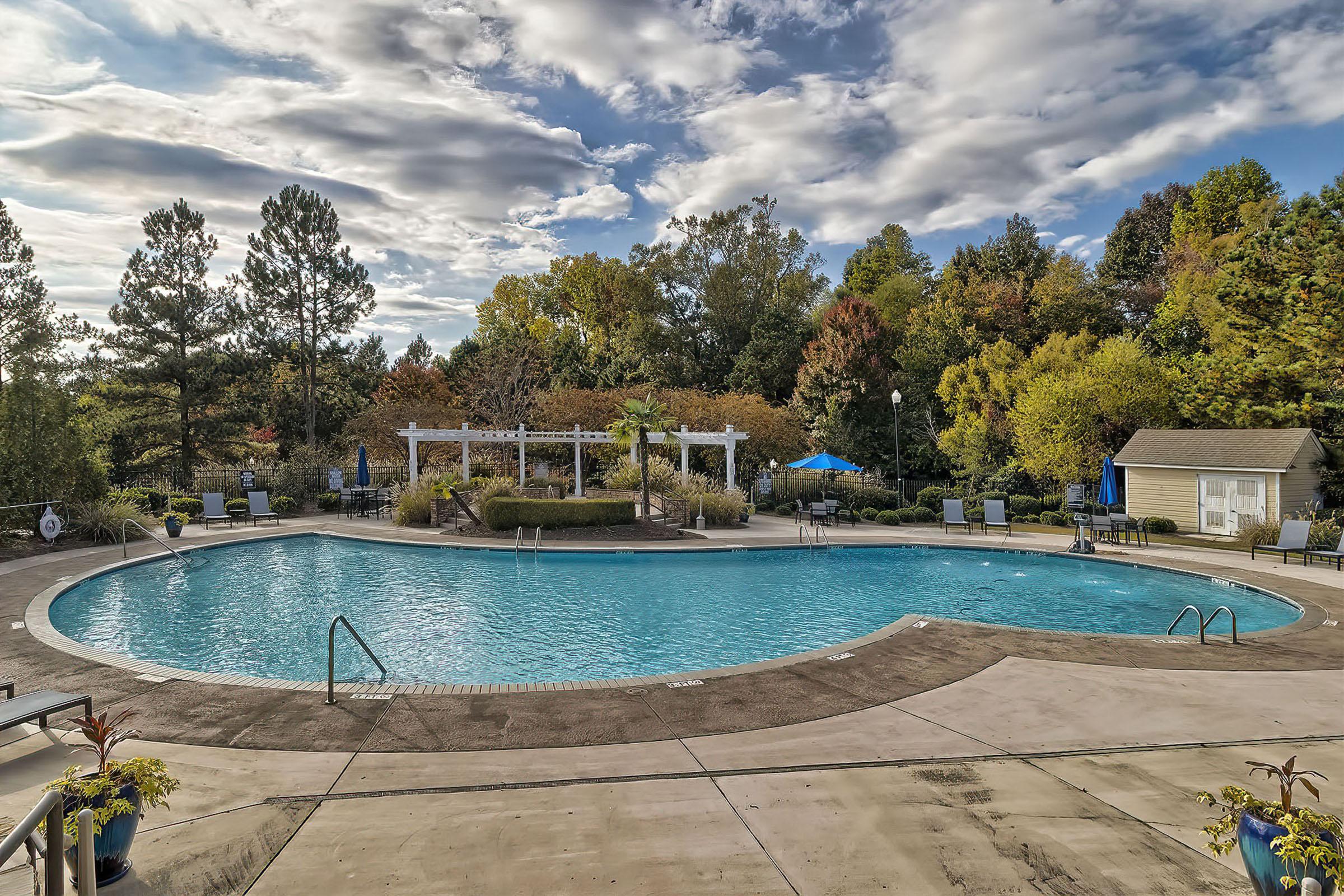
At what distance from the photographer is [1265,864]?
3.11 meters

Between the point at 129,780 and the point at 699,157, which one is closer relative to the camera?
the point at 129,780

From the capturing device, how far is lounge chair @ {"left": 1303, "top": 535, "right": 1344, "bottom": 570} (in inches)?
523

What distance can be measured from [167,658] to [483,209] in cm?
1386

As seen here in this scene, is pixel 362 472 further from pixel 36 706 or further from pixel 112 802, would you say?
pixel 112 802

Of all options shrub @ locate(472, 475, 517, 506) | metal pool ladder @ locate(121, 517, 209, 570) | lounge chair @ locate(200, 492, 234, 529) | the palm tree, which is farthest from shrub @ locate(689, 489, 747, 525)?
lounge chair @ locate(200, 492, 234, 529)

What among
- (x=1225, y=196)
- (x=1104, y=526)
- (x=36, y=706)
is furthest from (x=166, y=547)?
(x=1225, y=196)

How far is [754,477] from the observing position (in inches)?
1017

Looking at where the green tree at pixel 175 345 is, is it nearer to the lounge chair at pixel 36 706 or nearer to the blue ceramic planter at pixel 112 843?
the lounge chair at pixel 36 706

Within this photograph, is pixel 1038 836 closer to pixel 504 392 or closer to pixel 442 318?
pixel 504 392

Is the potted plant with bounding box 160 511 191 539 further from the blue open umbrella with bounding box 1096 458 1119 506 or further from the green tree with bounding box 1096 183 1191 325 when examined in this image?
the green tree with bounding box 1096 183 1191 325

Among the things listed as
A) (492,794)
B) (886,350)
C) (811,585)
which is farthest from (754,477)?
(492,794)

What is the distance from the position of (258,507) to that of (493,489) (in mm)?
7514

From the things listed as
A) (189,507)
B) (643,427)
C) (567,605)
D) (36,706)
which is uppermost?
(643,427)

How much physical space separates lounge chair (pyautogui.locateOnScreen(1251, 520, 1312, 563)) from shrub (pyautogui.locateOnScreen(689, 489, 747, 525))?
12292mm
